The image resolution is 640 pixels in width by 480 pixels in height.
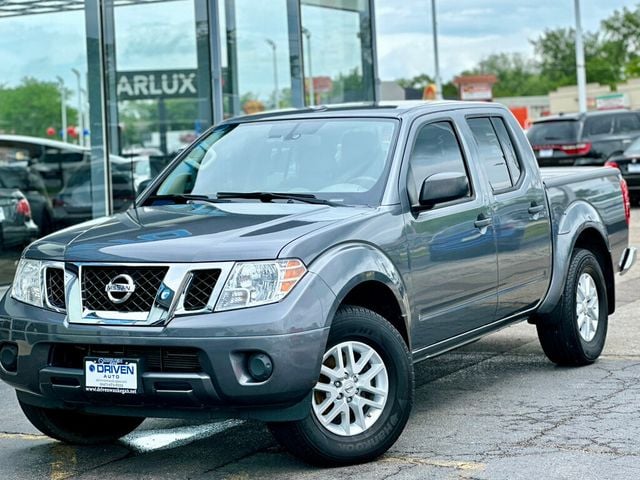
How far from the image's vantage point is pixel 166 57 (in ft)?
52.4

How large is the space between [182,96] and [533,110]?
335 feet

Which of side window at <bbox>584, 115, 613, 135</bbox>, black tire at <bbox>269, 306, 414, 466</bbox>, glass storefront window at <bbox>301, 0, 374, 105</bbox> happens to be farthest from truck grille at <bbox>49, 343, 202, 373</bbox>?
side window at <bbox>584, 115, 613, 135</bbox>

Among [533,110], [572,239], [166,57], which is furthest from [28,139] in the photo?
[533,110]

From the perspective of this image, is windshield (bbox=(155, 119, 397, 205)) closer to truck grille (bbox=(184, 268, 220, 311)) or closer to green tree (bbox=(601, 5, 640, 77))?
truck grille (bbox=(184, 268, 220, 311))

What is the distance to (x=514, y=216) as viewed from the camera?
7.49 meters

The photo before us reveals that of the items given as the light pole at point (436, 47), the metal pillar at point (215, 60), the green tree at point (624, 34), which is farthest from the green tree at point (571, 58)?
the metal pillar at point (215, 60)

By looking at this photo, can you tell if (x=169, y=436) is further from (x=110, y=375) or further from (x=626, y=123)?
(x=626, y=123)

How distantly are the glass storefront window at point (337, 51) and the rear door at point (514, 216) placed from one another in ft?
33.5

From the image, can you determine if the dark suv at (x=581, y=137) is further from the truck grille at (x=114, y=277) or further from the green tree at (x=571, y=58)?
the green tree at (x=571, y=58)

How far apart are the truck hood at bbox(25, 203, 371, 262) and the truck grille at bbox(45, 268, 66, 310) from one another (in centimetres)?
8

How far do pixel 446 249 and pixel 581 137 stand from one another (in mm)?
19699

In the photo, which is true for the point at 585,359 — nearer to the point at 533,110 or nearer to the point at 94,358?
the point at 94,358

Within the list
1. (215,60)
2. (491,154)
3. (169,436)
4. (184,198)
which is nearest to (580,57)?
(215,60)

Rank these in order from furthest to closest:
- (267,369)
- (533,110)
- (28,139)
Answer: (533,110) < (28,139) < (267,369)
